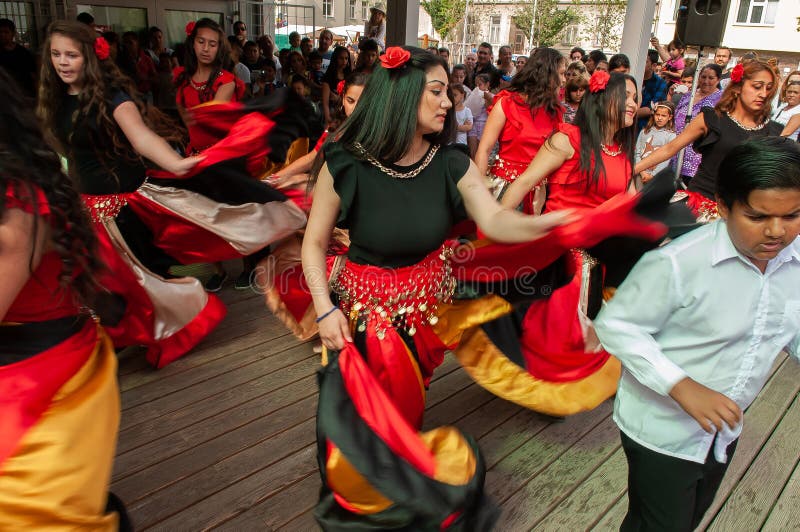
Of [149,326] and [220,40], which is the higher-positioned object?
[220,40]

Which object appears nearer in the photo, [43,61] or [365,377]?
[365,377]

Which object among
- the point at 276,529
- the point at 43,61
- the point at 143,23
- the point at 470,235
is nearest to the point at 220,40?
the point at 43,61

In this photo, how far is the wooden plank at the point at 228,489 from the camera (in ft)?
7.38

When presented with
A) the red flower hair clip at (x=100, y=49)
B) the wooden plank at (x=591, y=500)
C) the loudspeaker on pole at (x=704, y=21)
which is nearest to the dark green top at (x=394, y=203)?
the wooden plank at (x=591, y=500)

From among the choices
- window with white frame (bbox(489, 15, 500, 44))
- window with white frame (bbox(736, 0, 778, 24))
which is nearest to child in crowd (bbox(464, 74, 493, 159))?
window with white frame (bbox(736, 0, 778, 24))

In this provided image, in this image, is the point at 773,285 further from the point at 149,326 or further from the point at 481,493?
the point at 149,326

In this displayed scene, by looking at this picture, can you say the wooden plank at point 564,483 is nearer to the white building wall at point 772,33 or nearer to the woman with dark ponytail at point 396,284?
the woman with dark ponytail at point 396,284

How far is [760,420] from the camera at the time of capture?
312cm

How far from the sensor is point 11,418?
1308 millimetres

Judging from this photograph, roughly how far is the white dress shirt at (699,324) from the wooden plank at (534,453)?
1068 millimetres

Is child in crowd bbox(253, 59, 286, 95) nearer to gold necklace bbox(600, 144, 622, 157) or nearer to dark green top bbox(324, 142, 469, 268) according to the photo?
gold necklace bbox(600, 144, 622, 157)

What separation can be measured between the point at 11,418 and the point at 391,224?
108 centimetres

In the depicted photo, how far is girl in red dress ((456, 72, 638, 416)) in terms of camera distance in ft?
7.94

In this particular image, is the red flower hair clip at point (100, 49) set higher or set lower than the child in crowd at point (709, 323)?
higher
